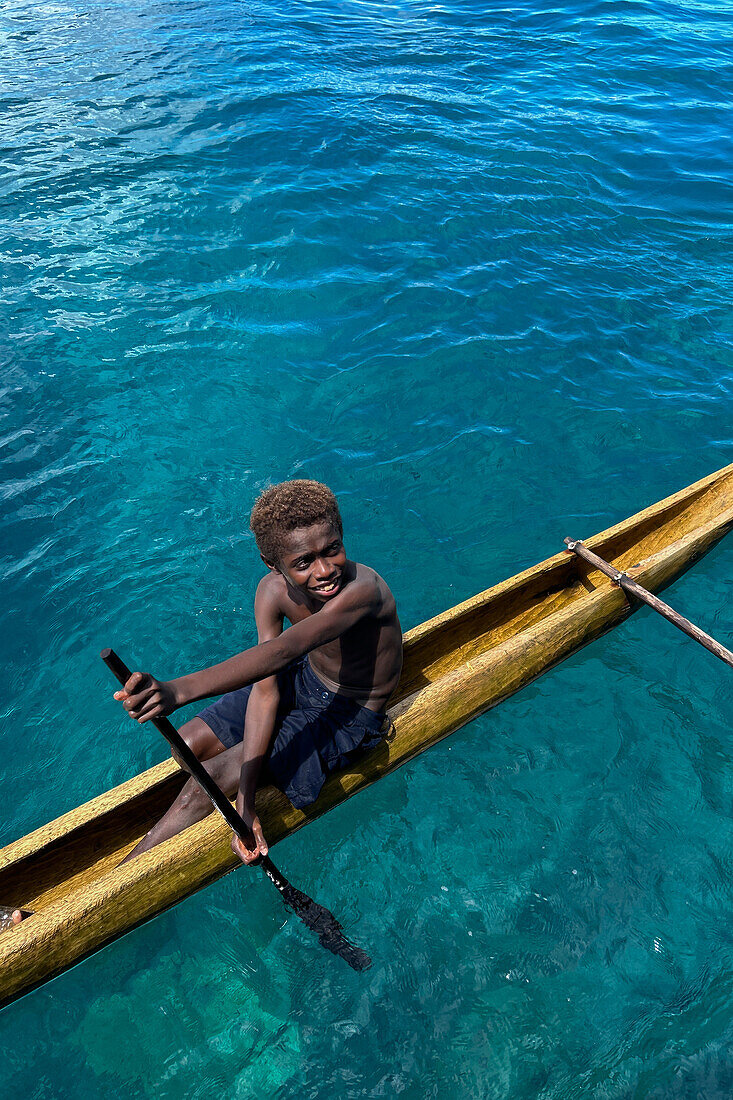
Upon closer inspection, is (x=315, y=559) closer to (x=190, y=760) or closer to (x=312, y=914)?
(x=190, y=760)

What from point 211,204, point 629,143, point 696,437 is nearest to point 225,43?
point 211,204

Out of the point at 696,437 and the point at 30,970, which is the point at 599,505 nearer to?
the point at 696,437

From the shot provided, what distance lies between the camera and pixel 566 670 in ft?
17.7

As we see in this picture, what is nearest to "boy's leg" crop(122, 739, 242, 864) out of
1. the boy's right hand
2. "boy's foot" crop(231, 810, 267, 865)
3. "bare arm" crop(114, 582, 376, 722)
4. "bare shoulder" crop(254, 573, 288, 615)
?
"boy's foot" crop(231, 810, 267, 865)

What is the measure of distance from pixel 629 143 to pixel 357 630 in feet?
35.4

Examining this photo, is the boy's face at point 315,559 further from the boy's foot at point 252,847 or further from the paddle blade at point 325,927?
the paddle blade at point 325,927

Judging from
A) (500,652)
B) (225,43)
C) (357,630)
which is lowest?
(500,652)

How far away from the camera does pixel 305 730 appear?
162 inches

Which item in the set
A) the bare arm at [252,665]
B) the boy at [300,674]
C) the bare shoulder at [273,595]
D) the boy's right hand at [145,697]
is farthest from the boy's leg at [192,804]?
the boy's right hand at [145,697]

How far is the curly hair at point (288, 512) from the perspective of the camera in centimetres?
331

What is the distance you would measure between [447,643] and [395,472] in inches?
85.0

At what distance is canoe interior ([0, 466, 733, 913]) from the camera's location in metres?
4.04

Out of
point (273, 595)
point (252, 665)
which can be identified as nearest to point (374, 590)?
point (273, 595)

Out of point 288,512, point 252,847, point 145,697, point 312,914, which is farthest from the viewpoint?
point 312,914
